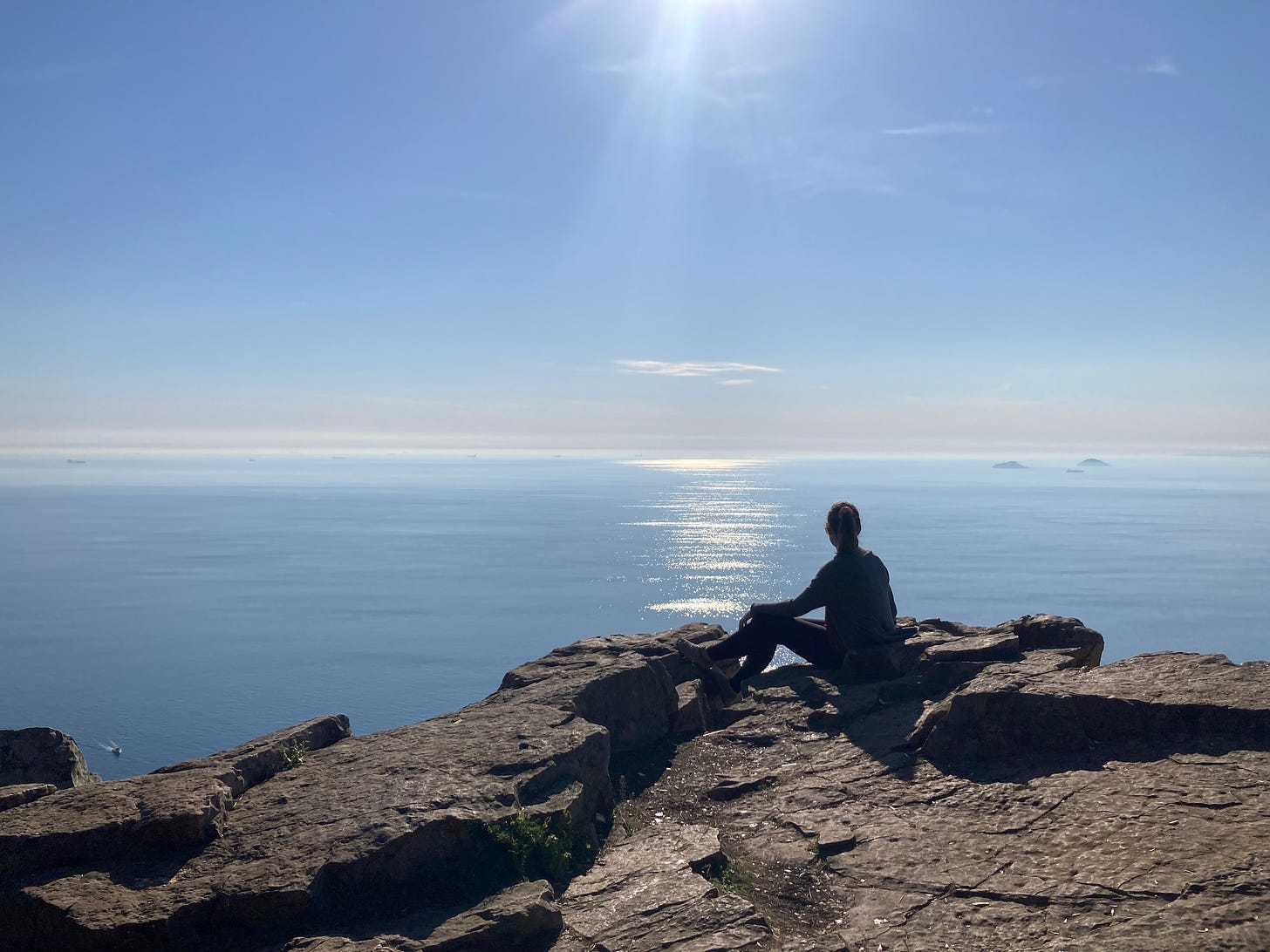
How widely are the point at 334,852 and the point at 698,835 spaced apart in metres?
3.49

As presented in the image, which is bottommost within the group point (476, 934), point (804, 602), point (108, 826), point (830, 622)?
point (476, 934)

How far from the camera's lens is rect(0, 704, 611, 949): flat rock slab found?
6.11 m

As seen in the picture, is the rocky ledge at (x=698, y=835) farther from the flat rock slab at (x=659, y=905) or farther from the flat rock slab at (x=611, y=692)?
the flat rock slab at (x=611, y=692)

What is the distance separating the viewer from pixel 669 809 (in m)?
9.30

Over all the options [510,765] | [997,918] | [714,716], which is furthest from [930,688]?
[510,765]

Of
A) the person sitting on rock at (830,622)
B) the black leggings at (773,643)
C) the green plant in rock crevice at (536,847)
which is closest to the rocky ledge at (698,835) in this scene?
the green plant in rock crevice at (536,847)

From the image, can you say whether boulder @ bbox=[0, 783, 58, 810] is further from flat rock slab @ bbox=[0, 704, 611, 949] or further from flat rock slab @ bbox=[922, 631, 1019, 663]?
flat rock slab @ bbox=[922, 631, 1019, 663]

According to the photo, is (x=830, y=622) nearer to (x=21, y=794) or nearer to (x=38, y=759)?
(x=21, y=794)

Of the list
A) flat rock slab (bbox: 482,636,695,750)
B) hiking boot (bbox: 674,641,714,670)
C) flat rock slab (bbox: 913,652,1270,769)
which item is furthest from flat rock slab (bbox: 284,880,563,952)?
hiking boot (bbox: 674,641,714,670)

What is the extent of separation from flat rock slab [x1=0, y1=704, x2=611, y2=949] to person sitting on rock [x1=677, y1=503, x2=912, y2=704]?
14.9ft

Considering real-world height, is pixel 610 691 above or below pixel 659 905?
above

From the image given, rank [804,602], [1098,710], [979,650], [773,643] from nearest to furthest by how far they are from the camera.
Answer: [1098,710]
[979,650]
[804,602]
[773,643]

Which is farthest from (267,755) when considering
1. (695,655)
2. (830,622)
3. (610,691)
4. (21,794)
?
(830,622)

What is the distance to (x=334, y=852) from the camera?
6594 millimetres
